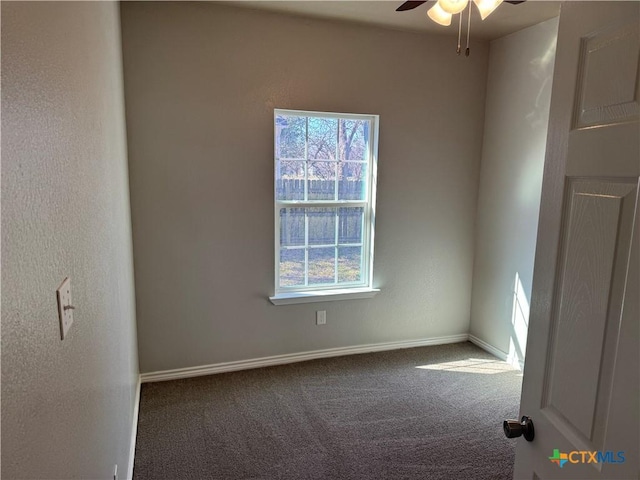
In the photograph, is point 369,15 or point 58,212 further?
point 369,15

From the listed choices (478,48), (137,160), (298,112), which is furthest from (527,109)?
(137,160)

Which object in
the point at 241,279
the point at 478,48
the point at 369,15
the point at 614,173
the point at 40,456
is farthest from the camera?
the point at 478,48

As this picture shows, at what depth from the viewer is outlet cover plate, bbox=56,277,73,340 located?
801 millimetres

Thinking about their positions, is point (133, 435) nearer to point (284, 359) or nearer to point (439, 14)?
point (284, 359)

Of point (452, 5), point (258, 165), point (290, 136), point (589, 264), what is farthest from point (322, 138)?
point (589, 264)

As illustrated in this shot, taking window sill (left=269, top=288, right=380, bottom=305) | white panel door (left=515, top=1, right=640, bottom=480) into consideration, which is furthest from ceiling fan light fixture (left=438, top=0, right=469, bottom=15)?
window sill (left=269, top=288, right=380, bottom=305)

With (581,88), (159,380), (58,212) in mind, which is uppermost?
(581,88)

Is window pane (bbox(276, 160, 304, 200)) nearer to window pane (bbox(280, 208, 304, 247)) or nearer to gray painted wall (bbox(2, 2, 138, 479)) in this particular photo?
window pane (bbox(280, 208, 304, 247))

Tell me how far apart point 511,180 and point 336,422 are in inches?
88.7

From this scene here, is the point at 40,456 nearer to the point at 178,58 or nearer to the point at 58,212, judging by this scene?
the point at 58,212

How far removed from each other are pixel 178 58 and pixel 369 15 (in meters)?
1.35

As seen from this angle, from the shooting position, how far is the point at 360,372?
3.15m

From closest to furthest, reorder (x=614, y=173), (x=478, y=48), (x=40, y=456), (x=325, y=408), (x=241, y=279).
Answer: (x=40, y=456)
(x=614, y=173)
(x=325, y=408)
(x=241, y=279)
(x=478, y=48)

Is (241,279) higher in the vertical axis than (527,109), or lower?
lower
